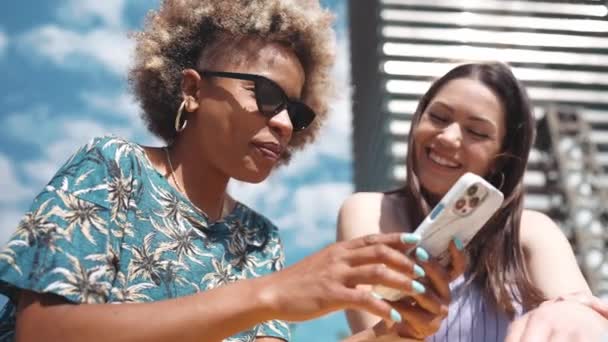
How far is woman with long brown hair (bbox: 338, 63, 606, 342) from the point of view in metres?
1.98

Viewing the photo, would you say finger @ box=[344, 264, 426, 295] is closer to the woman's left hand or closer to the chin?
→ the woman's left hand

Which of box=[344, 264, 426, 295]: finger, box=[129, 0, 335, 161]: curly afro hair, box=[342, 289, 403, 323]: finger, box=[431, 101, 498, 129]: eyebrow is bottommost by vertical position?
box=[342, 289, 403, 323]: finger

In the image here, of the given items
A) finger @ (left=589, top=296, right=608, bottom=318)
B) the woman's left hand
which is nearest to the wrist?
the woman's left hand

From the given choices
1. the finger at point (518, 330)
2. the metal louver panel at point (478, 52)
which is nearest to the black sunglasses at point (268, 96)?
the finger at point (518, 330)

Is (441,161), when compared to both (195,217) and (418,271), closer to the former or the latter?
(195,217)

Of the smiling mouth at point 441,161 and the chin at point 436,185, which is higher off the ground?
the smiling mouth at point 441,161

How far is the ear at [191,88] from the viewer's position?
6.13 ft

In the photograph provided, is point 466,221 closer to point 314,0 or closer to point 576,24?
point 314,0

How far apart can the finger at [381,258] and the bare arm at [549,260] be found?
1073mm

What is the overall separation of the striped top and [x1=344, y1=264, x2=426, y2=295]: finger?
0.93m

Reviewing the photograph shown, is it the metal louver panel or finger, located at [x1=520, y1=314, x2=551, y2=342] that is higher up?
the metal louver panel

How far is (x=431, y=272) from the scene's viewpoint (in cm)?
117

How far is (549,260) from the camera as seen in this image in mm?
2094

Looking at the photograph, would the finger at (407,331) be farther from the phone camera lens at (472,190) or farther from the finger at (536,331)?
the phone camera lens at (472,190)
